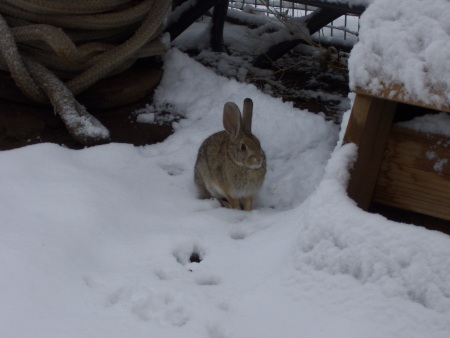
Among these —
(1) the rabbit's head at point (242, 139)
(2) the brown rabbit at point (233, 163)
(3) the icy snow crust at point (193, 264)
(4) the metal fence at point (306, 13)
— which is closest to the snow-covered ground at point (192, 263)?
(3) the icy snow crust at point (193, 264)

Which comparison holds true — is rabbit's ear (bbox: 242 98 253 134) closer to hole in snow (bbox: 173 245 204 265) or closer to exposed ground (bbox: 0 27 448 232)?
exposed ground (bbox: 0 27 448 232)

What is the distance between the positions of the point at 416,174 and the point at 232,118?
1055 millimetres

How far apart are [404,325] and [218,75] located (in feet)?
9.13

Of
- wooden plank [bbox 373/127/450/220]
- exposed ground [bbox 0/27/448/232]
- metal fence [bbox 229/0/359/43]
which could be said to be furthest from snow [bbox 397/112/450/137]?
metal fence [bbox 229/0/359/43]

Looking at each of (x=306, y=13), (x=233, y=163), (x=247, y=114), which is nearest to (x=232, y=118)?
(x=247, y=114)

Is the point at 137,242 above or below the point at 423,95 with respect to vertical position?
below

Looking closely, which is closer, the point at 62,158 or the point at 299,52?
the point at 62,158

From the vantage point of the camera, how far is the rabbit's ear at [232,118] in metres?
3.18

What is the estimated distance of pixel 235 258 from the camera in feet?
7.64

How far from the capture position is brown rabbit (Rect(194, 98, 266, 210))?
10.5 ft

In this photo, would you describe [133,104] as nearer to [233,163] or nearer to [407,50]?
[233,163]

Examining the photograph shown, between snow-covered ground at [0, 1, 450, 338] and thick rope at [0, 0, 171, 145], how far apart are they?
54cm

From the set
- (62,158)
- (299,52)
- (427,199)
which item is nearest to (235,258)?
(427,199)

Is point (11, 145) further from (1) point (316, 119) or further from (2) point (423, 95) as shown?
(2) point (423, 95)
